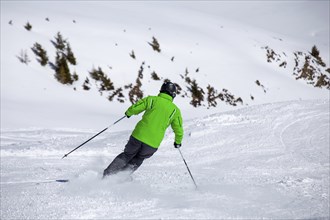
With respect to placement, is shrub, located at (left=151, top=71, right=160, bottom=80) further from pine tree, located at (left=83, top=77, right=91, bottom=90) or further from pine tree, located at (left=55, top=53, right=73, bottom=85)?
pine tree, located at (left=55, top=53, right=73, bottom=85)

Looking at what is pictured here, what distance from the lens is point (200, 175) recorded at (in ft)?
19.8

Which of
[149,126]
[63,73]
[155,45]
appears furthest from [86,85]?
[149,126]

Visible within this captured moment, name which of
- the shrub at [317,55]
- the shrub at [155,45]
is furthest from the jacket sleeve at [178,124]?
the shrub at [317,55]

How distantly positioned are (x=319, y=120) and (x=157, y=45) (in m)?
16.5

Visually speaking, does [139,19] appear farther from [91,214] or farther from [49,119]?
[91,214]

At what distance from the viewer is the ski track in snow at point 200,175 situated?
155 inches

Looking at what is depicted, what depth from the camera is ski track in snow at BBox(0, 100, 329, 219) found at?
3.94m

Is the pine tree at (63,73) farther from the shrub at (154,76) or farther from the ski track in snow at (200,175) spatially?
the ski track in snow at (200,175)

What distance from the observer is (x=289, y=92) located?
27875 millimetres

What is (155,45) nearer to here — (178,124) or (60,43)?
(60,43)

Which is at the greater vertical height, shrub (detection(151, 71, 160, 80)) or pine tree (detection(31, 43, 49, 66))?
pine tree (detection(31, 43, 49, 66))

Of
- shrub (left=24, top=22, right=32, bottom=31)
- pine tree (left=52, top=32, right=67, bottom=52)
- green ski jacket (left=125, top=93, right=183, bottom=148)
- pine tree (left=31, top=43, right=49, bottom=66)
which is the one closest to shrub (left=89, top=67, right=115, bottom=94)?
pine tree (left=52, top=32, right=67, bottom=52)

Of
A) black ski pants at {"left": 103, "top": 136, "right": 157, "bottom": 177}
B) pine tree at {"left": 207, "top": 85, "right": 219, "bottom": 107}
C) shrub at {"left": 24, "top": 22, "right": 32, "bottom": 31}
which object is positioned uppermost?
shrub at {"left": 24, "top": 22, "right": 32, "bottom": 31}

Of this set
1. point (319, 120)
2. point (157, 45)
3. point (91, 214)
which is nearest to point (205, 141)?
point (319, 120)
